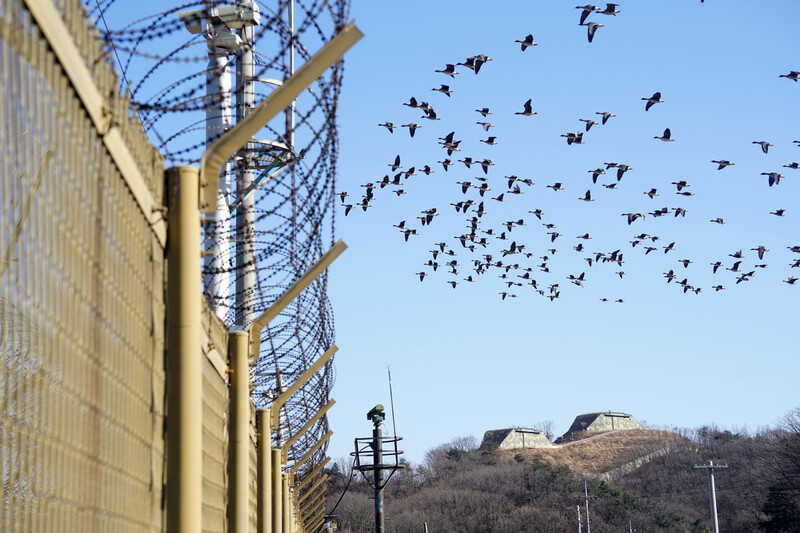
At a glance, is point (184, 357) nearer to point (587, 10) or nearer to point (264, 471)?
point (264, 471)

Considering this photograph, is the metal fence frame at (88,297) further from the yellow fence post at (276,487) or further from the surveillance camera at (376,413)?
the surveillance camera at (376,413)

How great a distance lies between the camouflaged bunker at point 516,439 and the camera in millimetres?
114562

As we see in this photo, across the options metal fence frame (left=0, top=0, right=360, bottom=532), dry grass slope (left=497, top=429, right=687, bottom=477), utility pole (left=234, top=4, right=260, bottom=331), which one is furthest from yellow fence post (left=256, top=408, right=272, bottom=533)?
dry grass slope (left=497, top=429, right=687, bottom=477)

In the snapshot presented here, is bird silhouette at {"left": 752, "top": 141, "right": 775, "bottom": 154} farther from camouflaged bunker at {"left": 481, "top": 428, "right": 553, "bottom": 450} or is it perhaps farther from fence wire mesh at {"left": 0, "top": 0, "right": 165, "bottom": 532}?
camouflaged bunker at {"left": 481, "top": 428, "right": 553, "bottom": 450}

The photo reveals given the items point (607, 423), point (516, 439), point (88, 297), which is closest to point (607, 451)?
point (516, 439)

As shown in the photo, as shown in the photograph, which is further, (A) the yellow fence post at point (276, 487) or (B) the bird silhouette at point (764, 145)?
(B) the bird silhouette at point (764, 145)

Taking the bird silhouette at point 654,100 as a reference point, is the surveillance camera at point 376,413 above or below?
below

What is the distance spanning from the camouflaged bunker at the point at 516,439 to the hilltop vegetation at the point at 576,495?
16.5m

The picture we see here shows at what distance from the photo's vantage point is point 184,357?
306 centimetres

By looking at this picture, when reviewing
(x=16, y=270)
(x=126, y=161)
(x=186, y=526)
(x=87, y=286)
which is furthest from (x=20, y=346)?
(x=186, y=526)

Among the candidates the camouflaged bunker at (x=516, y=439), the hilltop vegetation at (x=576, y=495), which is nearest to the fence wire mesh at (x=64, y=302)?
the hilltop vegetation at (x=576, y=495)

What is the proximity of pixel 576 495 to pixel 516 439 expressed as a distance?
126 ft

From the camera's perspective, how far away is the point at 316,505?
20.4 m

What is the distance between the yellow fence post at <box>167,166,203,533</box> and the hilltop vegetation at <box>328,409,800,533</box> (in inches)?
2309
